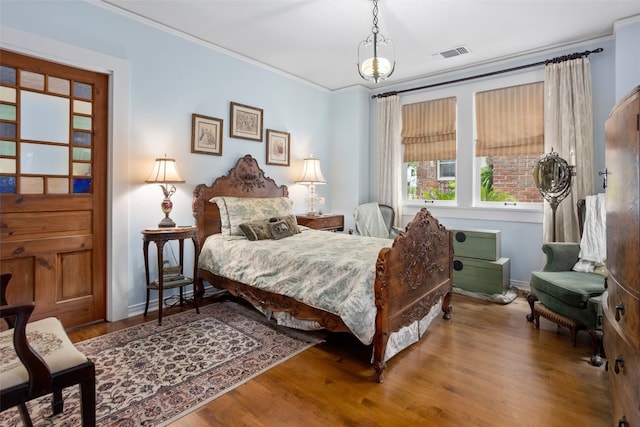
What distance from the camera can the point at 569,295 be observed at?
2.53m

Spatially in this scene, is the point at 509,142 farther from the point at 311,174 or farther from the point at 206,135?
the point at 206,135

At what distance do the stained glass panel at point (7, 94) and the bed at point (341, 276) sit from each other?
160cm

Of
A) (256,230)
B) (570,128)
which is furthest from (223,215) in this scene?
(570,128)

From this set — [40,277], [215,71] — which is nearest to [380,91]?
[215,71]

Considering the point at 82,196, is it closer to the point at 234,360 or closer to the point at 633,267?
the point at 234,360

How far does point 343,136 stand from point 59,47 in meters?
3.57

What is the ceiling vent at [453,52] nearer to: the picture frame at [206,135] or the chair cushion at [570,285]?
the chair cushion at [570,285]

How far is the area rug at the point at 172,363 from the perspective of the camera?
5.83 feet

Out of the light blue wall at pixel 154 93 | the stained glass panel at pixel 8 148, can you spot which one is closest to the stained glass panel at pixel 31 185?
the stained glass panel at pixel 8 148

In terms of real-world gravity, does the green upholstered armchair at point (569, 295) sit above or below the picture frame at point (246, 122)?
below

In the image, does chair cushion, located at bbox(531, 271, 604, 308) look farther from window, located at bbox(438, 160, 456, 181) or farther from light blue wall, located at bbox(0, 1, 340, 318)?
light blue wall, located at bbox(0, 1, 340, 318)

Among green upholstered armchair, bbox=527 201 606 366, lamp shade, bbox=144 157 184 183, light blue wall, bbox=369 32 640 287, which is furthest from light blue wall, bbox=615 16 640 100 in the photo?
lamp shade, bbox=144 157 184 183

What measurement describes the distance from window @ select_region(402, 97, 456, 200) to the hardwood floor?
2.40 metres

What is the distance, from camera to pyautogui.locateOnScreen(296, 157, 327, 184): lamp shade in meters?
4.61
